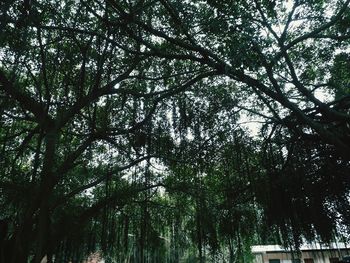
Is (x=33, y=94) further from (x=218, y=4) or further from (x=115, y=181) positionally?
(x=218, y=4)

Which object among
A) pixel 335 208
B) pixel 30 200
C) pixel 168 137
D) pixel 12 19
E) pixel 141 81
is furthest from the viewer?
pixel 141 81

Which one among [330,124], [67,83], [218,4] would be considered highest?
[218,4]

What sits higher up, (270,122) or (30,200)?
(270,122)

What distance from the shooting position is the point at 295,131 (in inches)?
159

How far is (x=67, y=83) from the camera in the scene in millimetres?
4109

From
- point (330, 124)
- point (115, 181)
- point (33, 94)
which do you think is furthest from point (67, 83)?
point (330, 124)

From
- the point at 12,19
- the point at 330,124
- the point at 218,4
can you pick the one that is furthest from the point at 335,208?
the point at 12,19

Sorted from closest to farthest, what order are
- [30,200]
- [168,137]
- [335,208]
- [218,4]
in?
1. [218,4]
2. [30,200]
3. [335,208]
4. [168,137]

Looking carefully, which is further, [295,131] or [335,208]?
[335,208]

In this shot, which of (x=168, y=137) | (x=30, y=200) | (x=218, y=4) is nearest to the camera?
(x=218, y=4)

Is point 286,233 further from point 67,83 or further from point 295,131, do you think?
point 67,83

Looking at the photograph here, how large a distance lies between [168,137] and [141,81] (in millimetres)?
1127

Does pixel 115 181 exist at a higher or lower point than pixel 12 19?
lower

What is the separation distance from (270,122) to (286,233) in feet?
5.14
